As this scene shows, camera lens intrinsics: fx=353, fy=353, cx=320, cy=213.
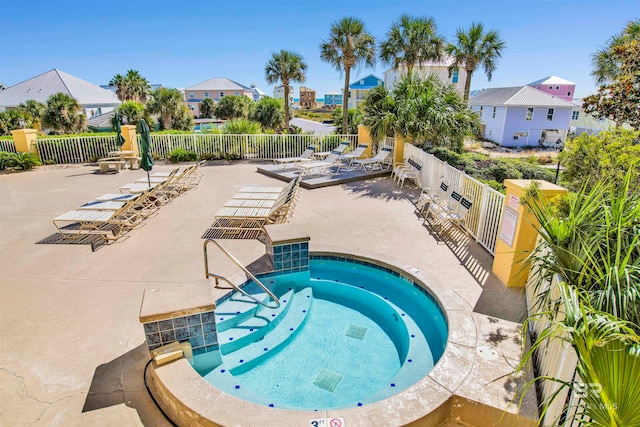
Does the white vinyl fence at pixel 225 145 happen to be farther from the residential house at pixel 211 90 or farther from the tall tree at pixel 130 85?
the residential house at pixel 211 90

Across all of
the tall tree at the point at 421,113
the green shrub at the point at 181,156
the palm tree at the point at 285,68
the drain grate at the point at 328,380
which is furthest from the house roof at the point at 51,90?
the drain grate at the point at 328,380

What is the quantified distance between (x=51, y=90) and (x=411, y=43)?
156 feet

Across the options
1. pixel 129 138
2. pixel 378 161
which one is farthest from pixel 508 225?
pixel 129 138

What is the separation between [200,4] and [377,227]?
1615 centimetres

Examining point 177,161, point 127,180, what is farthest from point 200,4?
point 127,180

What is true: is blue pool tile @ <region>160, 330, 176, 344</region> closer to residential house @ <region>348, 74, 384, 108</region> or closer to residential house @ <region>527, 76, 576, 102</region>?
residential house @ <region>527, 76, 576, 102</region>

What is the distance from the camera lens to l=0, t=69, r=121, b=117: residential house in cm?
4578

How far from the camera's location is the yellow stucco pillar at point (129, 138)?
48.3 feet

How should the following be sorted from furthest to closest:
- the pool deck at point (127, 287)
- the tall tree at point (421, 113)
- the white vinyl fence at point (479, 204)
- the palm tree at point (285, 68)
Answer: the palm tree at point (285, 68)
the tall tree at point (421, 113)
the white vinyl fence at point (479, 204)
the pool deck at point (127, 287)

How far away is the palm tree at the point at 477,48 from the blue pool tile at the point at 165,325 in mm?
27343

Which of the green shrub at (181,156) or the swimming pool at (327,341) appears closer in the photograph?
the swimming pool at (327,341)

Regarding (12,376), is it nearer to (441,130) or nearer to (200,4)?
(441,130)

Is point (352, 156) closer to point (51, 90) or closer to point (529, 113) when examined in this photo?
point (529, 113)

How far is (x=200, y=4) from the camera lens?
17453mm
